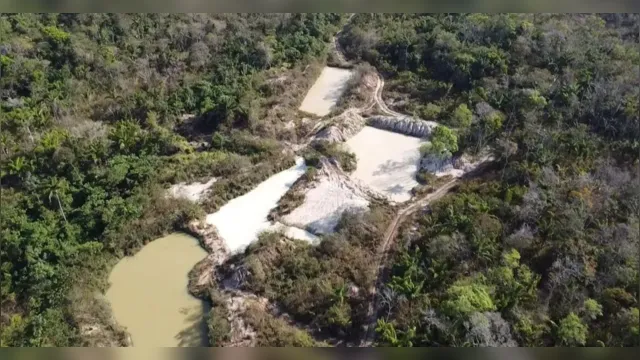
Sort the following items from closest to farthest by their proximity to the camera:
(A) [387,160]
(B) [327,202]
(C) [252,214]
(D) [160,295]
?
(D) [160,295] < (C) [252,214] < (B) [327,202] < (A) [387,160]

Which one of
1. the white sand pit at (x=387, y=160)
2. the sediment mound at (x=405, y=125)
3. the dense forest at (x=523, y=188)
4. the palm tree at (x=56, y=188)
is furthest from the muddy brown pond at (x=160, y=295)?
the sediment mound at (x=405, y=125)

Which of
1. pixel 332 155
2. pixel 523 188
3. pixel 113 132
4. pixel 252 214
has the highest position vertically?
pixel 113 132

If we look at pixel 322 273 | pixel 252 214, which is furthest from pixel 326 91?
pixel 322 273

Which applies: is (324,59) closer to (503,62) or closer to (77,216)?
(503,62)

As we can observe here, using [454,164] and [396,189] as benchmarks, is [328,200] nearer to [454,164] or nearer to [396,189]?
[396,189]

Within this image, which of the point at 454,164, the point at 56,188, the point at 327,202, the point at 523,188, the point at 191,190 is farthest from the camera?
the point at 454,164

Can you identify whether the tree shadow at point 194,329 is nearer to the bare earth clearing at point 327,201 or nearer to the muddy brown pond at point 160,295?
the muddy brown pond at point 160,295
